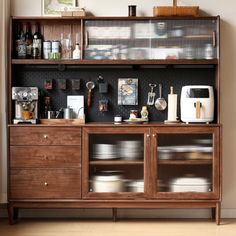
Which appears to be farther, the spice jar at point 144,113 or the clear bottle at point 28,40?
the spice jar at point 144,113

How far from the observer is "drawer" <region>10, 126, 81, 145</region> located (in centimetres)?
458

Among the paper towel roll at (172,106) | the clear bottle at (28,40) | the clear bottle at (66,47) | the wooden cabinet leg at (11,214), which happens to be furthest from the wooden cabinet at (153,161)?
the clear bottle at (28,40)

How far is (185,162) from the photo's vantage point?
4.62m

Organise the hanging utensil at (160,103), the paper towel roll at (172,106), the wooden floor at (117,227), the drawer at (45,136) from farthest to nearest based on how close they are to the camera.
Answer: the hanging utensil at (160,103) → the paper towel roll at (172,106) → the drawer at (45,136) → the wooden floor at (117,227)

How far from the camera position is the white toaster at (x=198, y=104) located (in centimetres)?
462

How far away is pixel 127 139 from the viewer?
4633mm

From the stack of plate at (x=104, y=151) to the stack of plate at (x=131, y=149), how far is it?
0.20ft

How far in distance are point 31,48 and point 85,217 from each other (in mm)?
1614

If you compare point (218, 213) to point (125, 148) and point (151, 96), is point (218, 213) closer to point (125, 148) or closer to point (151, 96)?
point (125, 148)

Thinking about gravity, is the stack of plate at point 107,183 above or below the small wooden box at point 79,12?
below

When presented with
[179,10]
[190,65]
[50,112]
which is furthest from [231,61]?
[50,112]

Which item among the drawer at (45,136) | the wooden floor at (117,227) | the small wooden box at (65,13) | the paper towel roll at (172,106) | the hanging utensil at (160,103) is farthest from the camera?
the hanging utensil at (160,103)

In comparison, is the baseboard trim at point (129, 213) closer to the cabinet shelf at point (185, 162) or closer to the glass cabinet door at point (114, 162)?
the glass cabinet door at point (114, 162)

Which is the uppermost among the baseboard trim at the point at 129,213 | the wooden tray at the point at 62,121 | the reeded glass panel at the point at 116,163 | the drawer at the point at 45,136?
the wooden tray at the point at 62,121
